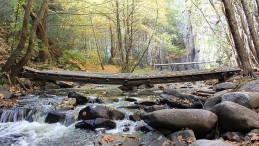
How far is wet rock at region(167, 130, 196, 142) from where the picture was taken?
18.3 ft

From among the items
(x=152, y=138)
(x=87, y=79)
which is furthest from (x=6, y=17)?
(x=152, y=138)

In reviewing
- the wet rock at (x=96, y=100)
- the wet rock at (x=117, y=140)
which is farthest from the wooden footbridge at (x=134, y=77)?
the wet rock at (x=117, y=140)

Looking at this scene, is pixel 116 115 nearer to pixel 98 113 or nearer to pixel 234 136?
pixel 98 113

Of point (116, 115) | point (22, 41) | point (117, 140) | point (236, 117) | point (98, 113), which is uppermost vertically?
point (22, 41)

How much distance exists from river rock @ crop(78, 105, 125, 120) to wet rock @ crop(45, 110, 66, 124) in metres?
0.58

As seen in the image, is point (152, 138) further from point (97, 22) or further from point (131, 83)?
point (97, 22)

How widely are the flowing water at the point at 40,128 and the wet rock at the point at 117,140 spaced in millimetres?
238

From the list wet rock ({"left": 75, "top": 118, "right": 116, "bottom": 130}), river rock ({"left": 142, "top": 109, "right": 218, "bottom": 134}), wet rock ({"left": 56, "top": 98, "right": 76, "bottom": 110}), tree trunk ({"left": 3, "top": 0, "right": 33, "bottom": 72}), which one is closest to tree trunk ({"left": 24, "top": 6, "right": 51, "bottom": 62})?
tree trunk ({"left": 3, "top": 0, "right": 33, "bottom": 72})

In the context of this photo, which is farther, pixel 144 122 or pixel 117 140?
pixel 144 122

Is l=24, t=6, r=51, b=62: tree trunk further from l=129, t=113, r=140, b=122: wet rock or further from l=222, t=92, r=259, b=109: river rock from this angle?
l=222, t=92, r=259, b=109: river rock

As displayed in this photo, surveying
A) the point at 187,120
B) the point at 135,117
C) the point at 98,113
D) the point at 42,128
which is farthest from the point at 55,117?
the point at 187,120

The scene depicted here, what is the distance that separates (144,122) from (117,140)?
1.11 meters

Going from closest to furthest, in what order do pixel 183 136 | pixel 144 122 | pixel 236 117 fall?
pixel 236 117 → pixel 183 136 → pixel 144 122

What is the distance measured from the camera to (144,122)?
6973 mm
